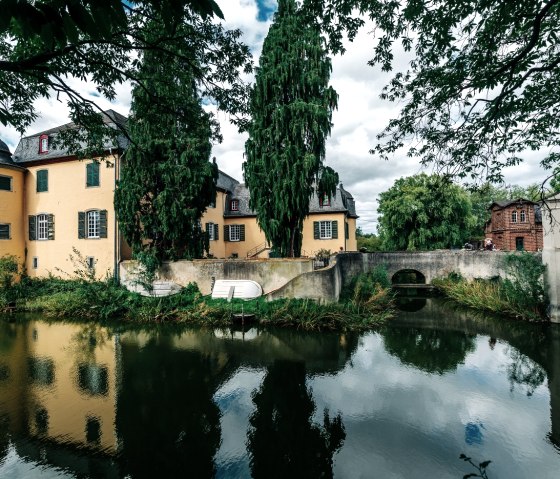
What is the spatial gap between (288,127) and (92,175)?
1213cm

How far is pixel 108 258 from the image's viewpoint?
1720 centimetres

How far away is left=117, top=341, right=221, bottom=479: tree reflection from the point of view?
4531 millimetres

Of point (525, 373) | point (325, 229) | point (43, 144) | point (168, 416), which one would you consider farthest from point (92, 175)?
point (525, 373)

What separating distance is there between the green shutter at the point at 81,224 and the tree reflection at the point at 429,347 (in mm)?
17531

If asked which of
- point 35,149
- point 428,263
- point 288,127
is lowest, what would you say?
point 428,263

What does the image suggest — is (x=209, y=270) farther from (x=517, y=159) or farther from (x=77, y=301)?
(x=517, y=159)

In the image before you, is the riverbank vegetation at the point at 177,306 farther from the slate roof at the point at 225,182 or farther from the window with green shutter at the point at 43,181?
the slate roof at the point at 225,182

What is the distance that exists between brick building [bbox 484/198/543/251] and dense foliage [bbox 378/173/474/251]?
8.41 m

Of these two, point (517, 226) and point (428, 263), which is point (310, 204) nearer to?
point (428, 263)

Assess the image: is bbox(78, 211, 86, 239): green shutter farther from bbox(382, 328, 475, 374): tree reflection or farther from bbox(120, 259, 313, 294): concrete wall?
bbox(382, 328, 475, 374): tree reflection

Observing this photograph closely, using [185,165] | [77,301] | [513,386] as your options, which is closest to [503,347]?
[513,386]

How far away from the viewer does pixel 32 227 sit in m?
18.9

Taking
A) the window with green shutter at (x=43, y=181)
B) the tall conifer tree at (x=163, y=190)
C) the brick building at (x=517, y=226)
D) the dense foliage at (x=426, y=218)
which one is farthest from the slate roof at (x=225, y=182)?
the brick building at (x=517, y=226)

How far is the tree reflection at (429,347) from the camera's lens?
8.87m
